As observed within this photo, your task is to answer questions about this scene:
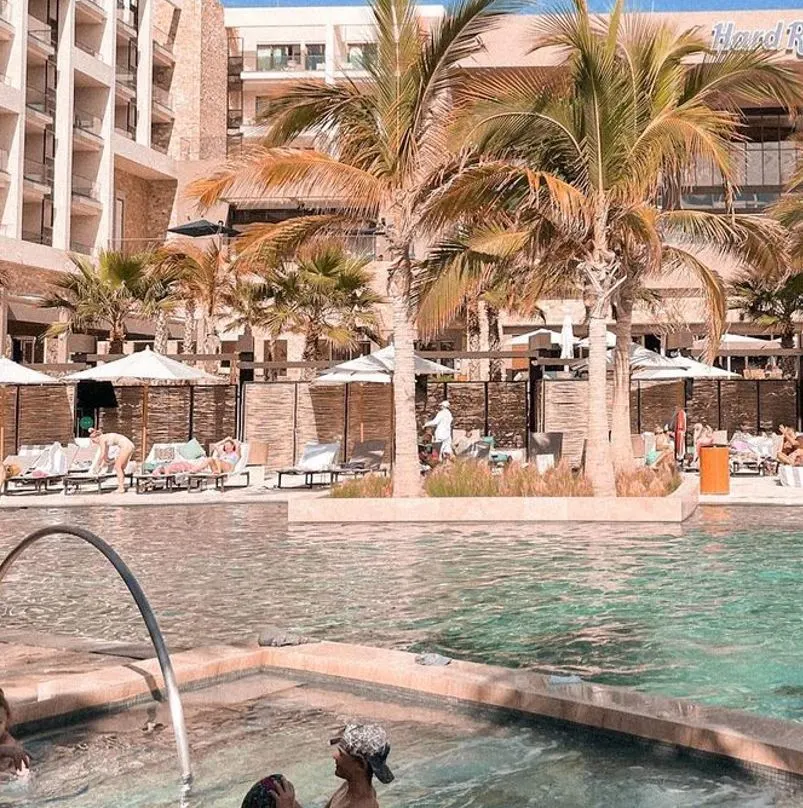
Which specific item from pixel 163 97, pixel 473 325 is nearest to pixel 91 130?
pixel 163 97

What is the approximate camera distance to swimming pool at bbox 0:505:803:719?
23.2 ft

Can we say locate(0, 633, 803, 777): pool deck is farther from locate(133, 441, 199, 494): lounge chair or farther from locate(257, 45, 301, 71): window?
locate(257, 45, 301, 71): window

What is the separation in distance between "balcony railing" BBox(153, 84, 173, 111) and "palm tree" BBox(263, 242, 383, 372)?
69.9 feet

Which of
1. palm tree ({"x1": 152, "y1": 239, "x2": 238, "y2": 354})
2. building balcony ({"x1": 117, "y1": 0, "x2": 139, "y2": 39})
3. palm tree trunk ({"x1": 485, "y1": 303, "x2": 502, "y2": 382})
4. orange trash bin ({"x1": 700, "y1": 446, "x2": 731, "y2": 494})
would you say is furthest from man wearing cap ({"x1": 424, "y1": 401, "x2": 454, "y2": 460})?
building balcony ({"x1": 117, "y1": 0, "x2": 139, "y2": 39})

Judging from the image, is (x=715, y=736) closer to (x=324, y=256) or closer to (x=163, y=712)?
(x=163, y=712)

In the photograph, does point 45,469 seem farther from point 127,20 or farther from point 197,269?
point 127,20

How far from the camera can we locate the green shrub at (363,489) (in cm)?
1606

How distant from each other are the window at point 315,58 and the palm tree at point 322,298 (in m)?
23.3

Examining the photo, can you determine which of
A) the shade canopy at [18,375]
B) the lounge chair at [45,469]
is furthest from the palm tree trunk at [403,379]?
the shade canopy at [18,375]

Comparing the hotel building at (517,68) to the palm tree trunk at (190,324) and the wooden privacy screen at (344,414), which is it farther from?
the wooden privacy screen at (344,414)

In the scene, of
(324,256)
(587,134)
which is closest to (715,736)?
(587,134)

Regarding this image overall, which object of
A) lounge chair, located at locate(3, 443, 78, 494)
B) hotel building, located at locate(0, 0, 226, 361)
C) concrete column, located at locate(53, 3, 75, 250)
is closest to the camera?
lounge chair, located at locate(3, 443, 78, 494)

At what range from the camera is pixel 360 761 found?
11.6 feet

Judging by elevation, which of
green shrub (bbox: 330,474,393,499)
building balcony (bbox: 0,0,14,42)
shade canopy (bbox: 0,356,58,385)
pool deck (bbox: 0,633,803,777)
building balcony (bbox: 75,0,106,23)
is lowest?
pool deck (bbox: 0,633,803,777)
